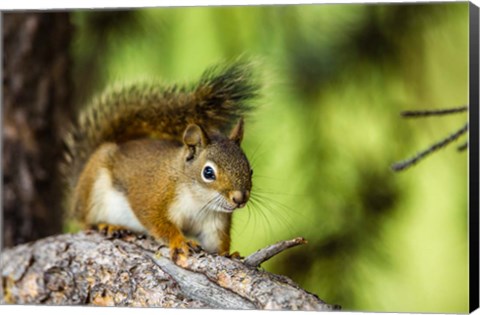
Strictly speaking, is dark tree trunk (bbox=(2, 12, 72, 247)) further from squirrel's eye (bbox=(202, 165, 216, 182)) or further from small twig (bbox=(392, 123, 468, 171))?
small twig (bbox=(392, 123, 468, 171))

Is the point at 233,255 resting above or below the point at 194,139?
below

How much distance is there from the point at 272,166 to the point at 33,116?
137 cm

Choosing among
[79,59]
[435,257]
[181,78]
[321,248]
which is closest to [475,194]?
[435,257]

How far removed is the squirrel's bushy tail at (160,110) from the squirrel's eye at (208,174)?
36cm

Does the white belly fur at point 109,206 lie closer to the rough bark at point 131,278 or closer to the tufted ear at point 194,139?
the rough bark at point 131,278

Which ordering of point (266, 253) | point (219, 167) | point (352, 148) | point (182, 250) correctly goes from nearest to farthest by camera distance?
point (266, 253) < point (219, 167) < point (182, 250) < point (352, 148)

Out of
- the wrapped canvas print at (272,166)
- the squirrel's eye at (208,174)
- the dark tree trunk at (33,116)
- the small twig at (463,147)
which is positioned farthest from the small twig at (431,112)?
the dark tree trunk at (33,116)

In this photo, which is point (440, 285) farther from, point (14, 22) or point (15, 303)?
point (14, 22)

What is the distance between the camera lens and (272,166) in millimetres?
3607

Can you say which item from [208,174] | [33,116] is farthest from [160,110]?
[33,116]

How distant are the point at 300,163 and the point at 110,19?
1.23 m

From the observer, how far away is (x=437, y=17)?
3.34m

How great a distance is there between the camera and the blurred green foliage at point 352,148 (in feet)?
11.2

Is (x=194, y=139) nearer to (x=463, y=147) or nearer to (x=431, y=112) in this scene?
(x=431, y=112)
